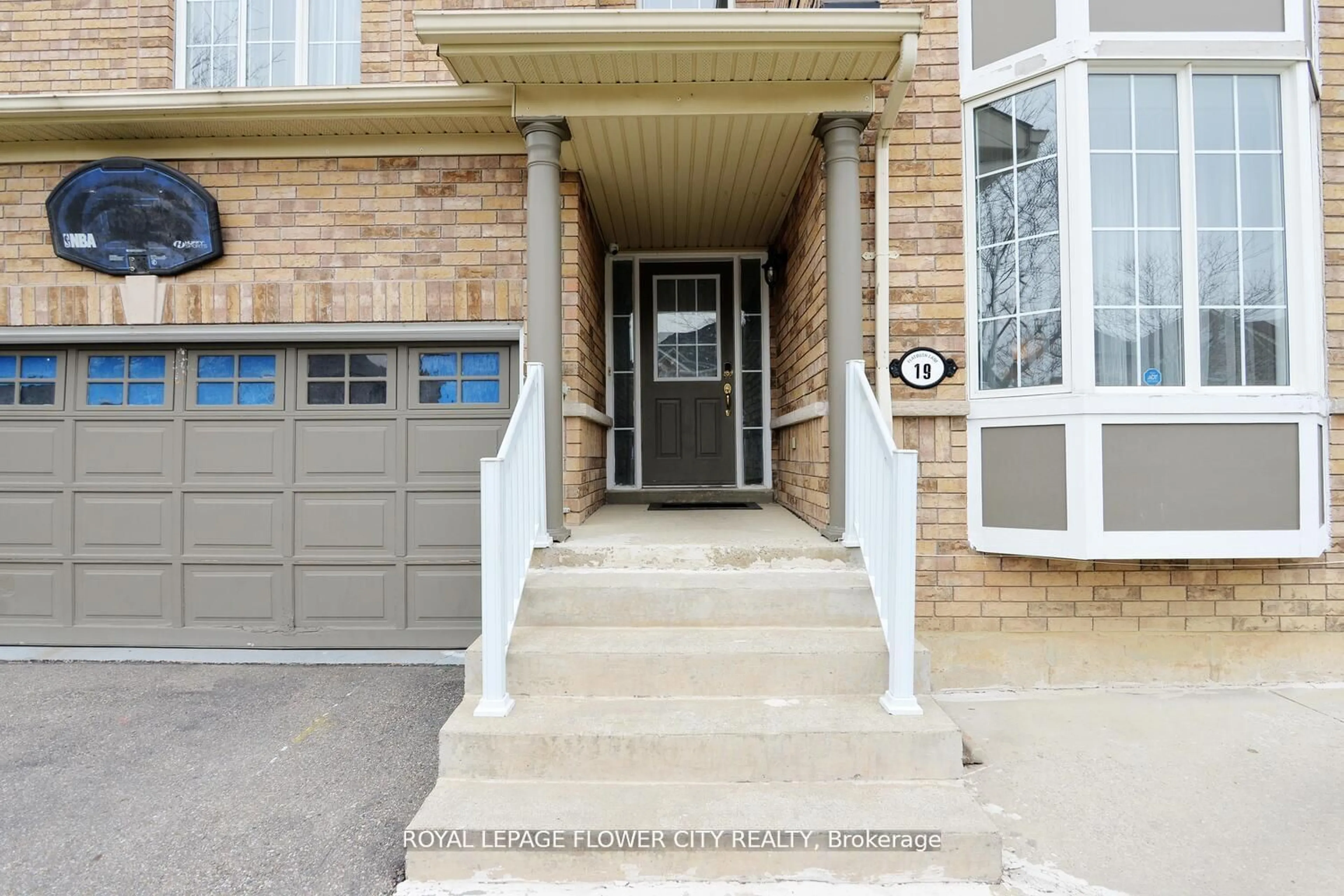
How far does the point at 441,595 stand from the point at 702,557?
1.85 m

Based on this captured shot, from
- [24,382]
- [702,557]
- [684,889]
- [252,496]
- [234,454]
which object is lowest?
[684,889]

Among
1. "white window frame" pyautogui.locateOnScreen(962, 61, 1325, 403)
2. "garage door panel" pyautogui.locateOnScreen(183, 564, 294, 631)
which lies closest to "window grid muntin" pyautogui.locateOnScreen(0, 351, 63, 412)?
"garage door panel" pyautogui.locateOnScreen(183, 564, 294, 631)

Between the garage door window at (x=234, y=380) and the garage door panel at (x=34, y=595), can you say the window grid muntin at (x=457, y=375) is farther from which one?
the garage door panel at (x=34, y=595)

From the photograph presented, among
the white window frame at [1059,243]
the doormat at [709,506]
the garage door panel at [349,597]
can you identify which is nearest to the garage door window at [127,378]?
the garage door panel at [349,597]

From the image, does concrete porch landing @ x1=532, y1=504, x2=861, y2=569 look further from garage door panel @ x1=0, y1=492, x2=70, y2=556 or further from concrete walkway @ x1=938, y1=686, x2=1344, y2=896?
garage door panel @ x1=0, y1=492, x2=70, y2=556

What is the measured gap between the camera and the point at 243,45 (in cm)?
421

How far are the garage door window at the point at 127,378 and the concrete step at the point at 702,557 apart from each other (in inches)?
114

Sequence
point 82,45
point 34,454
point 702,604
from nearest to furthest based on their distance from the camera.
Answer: point 702,604 → point 82,45 → point 34,454

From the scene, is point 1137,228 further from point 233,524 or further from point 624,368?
point 233,524

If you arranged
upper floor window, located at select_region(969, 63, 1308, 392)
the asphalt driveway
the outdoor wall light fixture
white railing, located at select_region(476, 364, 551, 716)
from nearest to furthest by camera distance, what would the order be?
the asphalt driveway → white railing, located at select_region(476, 364, 551, 716) → upper floor window, located at select_region(969, 63, 1308, 392) → the outdoor wall light fixture

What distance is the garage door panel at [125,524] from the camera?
411 cm

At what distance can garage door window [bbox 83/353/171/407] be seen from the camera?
13.6 feet

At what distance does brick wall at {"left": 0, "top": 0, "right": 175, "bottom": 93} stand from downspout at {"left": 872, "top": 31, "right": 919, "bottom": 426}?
4.32 meters

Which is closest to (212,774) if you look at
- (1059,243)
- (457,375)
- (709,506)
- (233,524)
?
(233,524)
